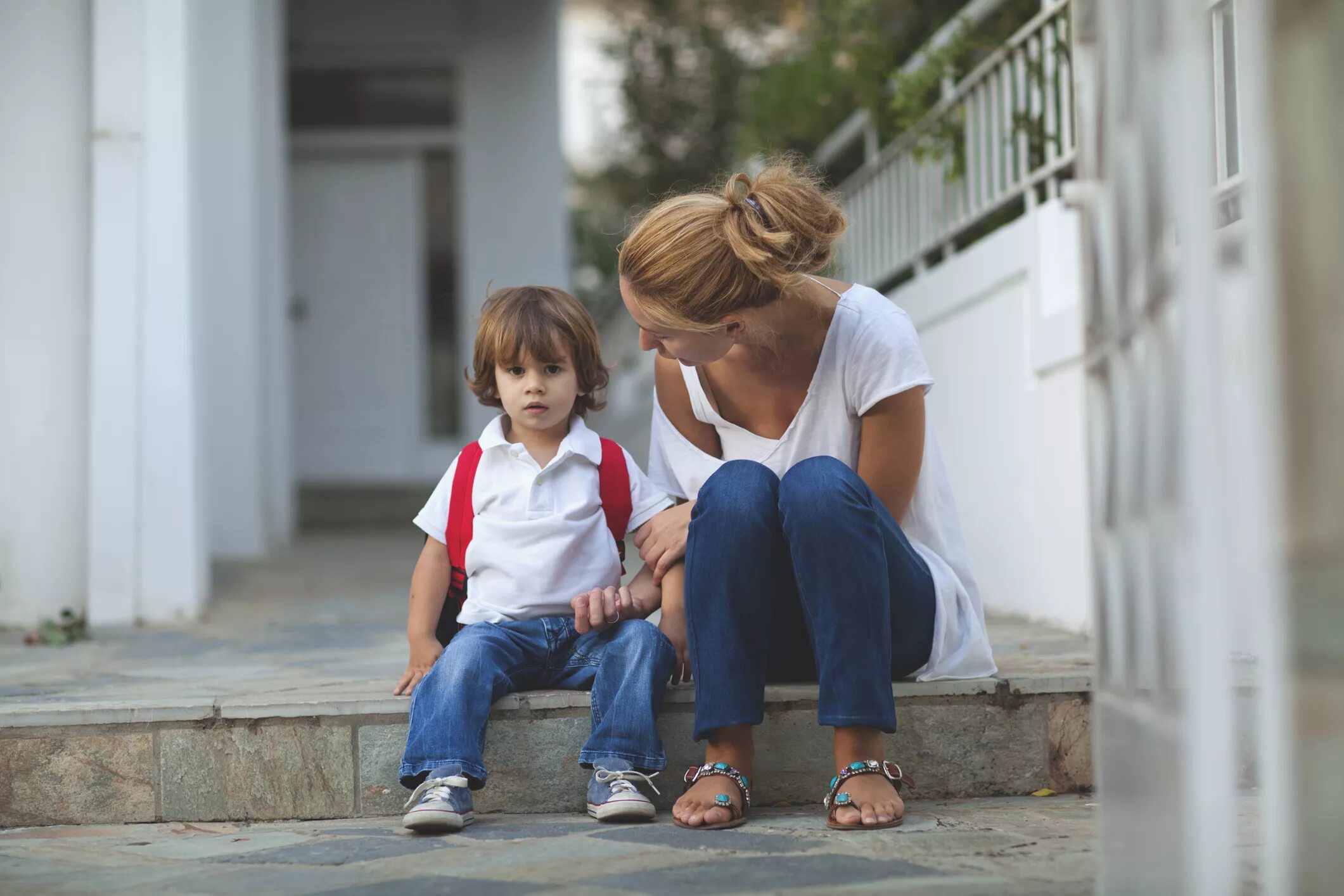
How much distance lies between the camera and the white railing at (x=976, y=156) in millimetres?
3678

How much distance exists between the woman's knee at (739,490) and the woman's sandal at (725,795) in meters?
0.41

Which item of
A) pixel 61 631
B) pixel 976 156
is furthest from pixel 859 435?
pixel 61 631

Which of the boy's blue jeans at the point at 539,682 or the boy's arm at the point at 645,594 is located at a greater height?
the boy's arm at the point at 645,594

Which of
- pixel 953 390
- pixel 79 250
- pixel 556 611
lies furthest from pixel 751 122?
pixel 556 611

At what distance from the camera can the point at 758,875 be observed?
1.80m

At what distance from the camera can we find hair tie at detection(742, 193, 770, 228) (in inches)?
85.7

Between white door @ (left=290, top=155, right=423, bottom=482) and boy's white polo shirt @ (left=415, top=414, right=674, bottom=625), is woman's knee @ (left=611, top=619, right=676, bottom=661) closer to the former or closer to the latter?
boy's white polo shirt @ (left=415, top=414, right=674, bottom=625)

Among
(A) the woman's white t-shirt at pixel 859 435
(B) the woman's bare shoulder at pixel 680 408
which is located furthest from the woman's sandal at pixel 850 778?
(B) the woman's bare shoulder at pixel 680 408

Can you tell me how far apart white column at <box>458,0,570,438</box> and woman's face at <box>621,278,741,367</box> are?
5.51 m

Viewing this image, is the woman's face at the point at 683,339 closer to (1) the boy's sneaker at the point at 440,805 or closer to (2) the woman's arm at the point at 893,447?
(2) the woman's arm at the point at 893,447

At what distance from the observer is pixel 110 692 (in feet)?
8.61

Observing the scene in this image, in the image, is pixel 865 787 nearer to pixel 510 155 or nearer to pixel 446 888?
pixel 446 888

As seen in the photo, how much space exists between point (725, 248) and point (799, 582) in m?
0.55

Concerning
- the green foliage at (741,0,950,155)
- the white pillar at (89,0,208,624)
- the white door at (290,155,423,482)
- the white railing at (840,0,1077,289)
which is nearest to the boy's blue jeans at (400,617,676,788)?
the white railing at (840,0,1077,289)
